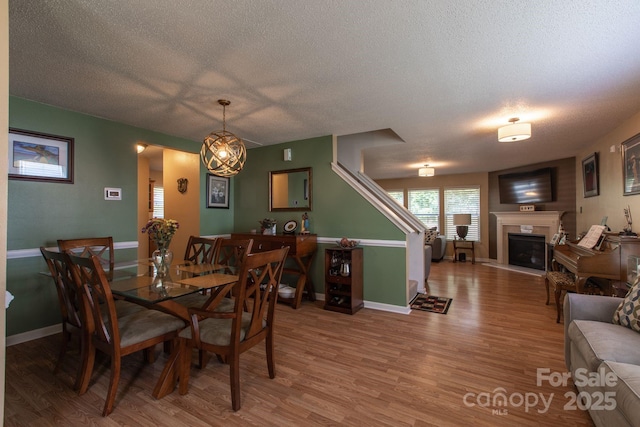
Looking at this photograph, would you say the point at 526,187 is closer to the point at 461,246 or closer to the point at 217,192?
the point at 461,246

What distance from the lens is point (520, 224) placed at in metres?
6.49

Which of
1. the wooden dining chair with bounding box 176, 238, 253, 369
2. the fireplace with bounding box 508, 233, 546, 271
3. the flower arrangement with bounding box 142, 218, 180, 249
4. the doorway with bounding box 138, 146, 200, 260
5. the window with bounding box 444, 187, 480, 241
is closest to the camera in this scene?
the wooden dining chair with bounding box 176, 238, 253, 369

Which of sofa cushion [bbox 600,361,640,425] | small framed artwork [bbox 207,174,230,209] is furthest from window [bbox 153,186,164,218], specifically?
sofa cushion [bbox 600,361,640,425]

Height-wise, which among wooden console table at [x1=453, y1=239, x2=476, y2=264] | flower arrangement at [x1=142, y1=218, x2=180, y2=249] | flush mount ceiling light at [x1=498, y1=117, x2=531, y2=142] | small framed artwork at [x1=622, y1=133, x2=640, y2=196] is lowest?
wooden console table at [x1=453, y1=239, x2=476, y2=264]

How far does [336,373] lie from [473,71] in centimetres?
254

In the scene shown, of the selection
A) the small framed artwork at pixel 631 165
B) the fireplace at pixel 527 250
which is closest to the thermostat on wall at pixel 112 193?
the small framed artwork at pixel 631 165

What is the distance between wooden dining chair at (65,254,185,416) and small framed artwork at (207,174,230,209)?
2.70 m

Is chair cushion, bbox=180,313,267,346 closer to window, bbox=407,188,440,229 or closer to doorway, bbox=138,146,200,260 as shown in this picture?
doorway, bbox=138,146,200,260

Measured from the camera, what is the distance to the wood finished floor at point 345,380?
1694 mm

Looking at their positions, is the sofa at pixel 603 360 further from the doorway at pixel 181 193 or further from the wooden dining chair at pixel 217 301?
the doorway at pixel 181 193

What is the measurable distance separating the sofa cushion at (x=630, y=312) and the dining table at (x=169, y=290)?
2.57 metres

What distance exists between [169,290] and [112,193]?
2.21m

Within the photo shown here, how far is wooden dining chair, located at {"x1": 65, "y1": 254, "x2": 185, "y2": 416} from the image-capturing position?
1665mm

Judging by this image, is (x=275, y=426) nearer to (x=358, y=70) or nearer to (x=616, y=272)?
(x=358, y=70)
